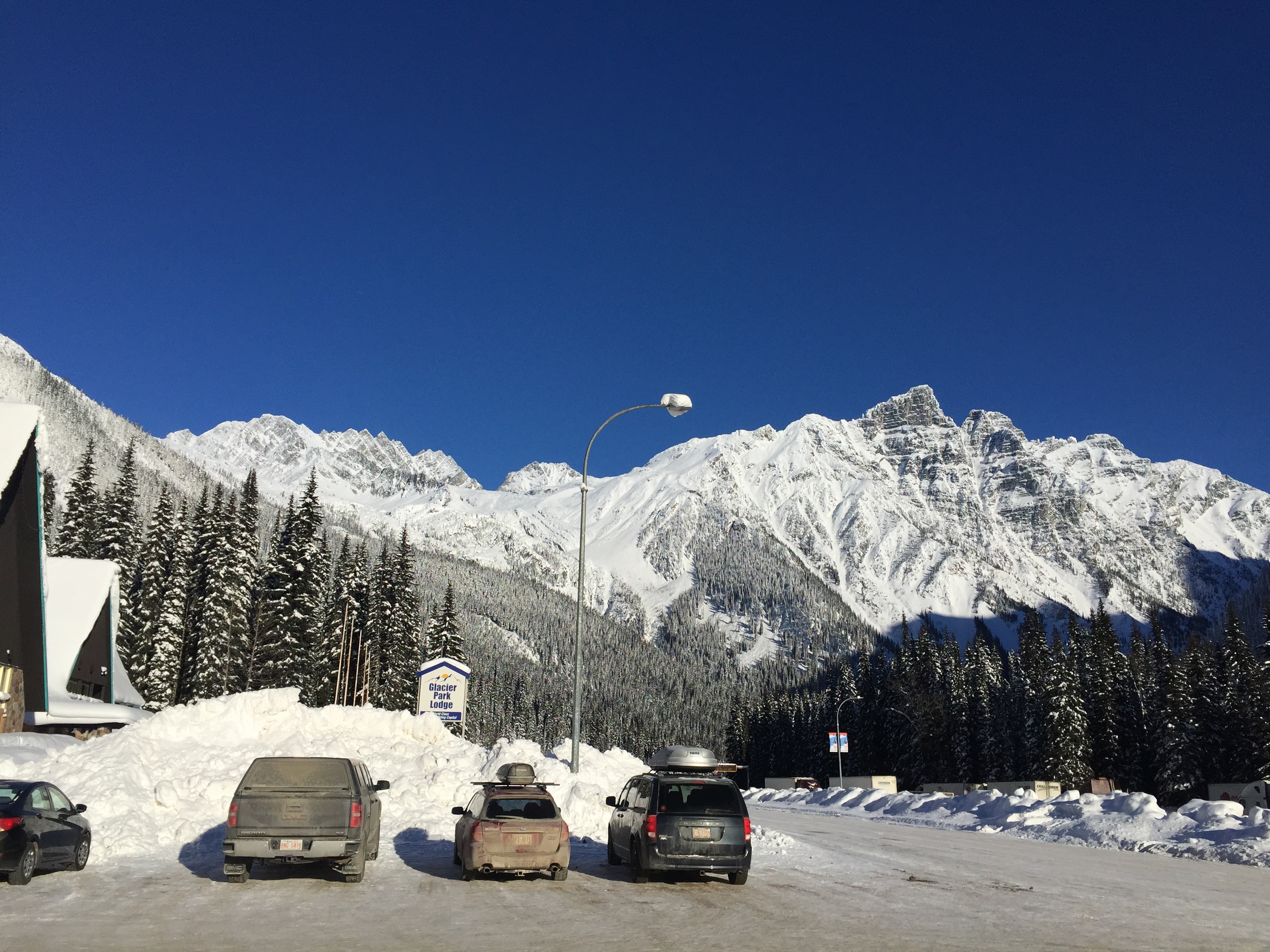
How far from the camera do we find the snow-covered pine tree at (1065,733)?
→ 6662 cm

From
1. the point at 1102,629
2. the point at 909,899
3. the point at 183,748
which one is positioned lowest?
the point at 909,899

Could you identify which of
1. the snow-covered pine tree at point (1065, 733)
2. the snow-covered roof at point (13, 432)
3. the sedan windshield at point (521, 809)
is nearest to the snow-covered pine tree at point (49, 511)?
the snow-covered roof at point (13, 432)

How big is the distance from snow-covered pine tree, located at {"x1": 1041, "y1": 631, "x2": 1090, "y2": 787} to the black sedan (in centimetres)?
6493

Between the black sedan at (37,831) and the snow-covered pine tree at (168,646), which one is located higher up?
→ the snow-covered pine tree at (168,646)

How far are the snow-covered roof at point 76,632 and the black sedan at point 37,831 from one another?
724 inches

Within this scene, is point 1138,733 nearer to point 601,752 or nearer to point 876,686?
point 876,686

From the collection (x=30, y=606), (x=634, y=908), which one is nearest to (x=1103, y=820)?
(x=634, y=908)

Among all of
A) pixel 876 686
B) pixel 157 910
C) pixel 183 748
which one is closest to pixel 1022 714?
pixel 876 686

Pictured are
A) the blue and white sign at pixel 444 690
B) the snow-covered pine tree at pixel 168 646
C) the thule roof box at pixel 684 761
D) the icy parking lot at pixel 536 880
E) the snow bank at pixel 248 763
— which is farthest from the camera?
the snow-covered pine tree at pixel 168 646

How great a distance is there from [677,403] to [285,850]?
13516 mm

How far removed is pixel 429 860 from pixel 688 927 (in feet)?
25.6

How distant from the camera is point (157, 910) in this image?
12164 mm

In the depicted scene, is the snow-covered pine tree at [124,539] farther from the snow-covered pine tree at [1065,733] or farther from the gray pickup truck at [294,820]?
the snow-covered pine tree at [1065,733]

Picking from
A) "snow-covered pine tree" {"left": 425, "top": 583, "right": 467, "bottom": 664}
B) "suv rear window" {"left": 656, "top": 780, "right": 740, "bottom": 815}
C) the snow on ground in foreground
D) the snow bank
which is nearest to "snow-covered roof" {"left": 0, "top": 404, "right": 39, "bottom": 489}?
the snow bank
